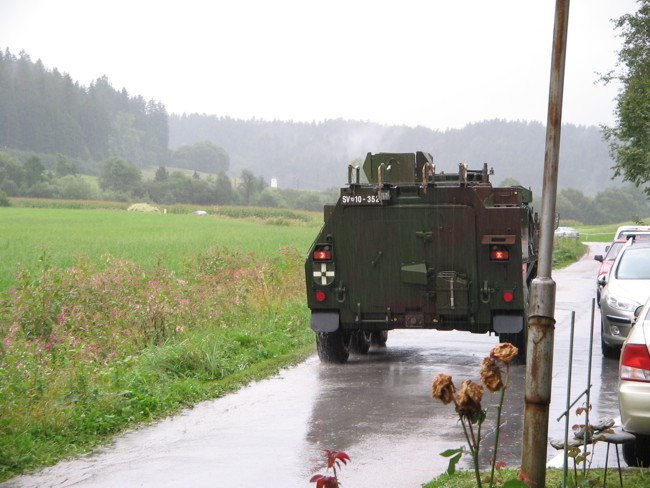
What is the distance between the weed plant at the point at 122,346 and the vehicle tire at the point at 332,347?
0.62 metres

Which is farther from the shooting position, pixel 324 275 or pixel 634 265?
pixel 634 265

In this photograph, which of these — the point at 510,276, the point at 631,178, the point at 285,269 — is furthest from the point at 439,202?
the point at 631,178

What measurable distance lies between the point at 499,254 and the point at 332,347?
8.96ft

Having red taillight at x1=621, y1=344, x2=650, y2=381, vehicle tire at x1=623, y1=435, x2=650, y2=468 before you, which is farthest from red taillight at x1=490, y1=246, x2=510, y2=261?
red taillight at x1=621, y1=344, x2=650, y2=381

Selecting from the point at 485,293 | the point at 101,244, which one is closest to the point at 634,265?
the point at 485,293

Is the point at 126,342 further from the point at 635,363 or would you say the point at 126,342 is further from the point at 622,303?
the point at 635,363

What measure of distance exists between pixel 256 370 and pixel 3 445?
5.17 meters

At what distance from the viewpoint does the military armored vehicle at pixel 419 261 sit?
40.8ft

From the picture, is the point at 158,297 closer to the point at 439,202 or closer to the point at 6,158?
the point at 439,202

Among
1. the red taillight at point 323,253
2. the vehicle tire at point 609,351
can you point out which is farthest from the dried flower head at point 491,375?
the vehicle tire at point 609,351

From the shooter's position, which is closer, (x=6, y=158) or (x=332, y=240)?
(x=332, y=240)

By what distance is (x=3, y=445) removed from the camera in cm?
817

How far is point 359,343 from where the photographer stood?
15.1m

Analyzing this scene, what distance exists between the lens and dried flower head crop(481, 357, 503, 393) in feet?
16.2
